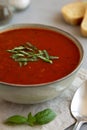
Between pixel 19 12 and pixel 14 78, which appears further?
pixel 19 12

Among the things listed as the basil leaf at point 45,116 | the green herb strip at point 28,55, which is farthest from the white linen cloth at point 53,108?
the green herb strip at point 28,55

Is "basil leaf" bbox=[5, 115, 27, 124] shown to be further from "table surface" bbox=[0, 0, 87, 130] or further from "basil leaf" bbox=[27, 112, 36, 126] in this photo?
"table surface" bbox=[0, 0, 87, 130]

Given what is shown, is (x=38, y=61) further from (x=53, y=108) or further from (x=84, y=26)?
(x=84, y=26)

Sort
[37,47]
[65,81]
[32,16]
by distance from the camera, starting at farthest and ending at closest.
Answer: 1. [32,16]
2. [37,47]
3. [65,81]

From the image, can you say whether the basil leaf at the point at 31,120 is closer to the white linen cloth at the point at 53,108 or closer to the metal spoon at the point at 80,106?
the white linen cloth at the point at 53,108

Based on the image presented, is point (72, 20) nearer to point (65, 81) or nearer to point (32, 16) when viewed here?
point (32, 16)

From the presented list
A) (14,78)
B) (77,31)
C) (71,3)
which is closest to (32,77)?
(14,78)

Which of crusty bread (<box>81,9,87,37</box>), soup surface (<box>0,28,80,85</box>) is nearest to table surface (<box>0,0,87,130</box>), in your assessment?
crusty bread (<box>81,9,87,37</box>)
